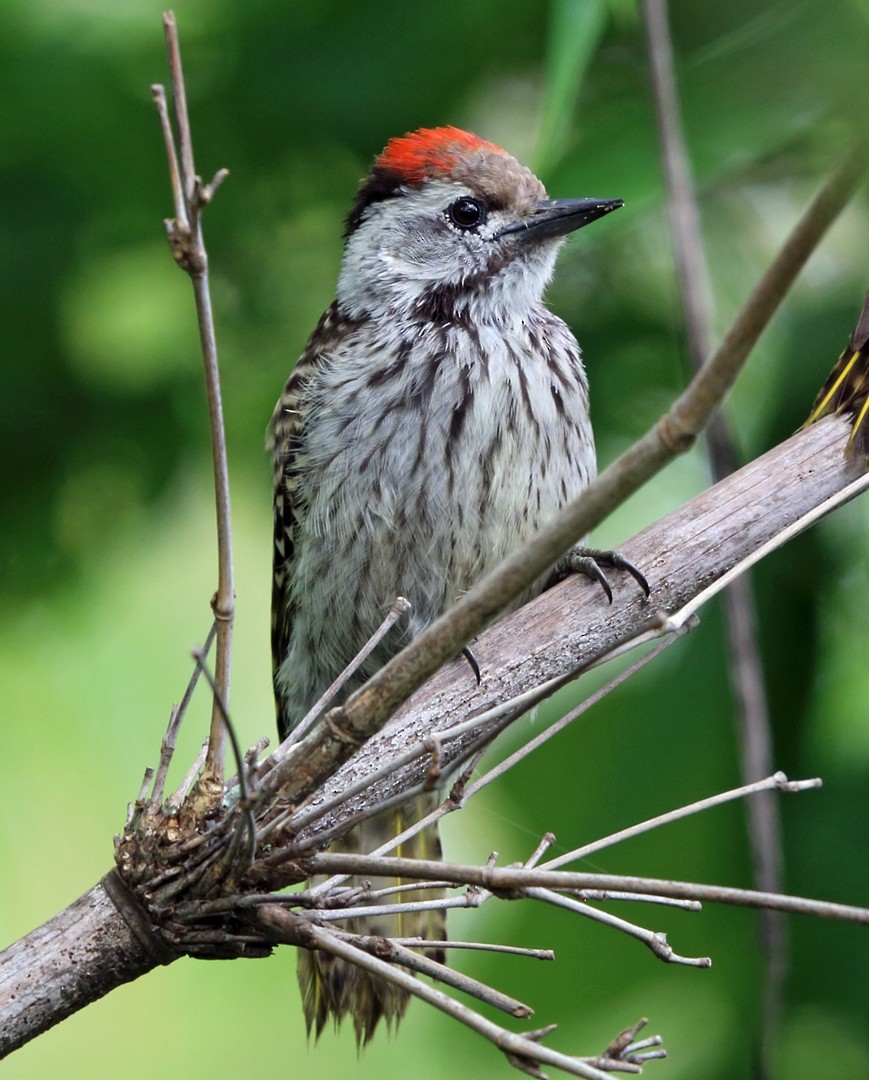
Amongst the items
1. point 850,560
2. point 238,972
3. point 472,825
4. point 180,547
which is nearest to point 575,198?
point 850,560

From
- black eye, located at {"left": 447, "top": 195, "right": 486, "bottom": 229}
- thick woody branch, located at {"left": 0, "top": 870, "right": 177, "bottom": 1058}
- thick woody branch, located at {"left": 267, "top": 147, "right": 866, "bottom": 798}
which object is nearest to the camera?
thick woody branch, located at {"left": 267, "top": 147, "right": 866, "bottom": 798}

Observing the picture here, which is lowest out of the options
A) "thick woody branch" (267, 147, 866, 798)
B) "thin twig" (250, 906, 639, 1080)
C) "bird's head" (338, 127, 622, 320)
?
"thin twig" (250, 906, 639, 1080)

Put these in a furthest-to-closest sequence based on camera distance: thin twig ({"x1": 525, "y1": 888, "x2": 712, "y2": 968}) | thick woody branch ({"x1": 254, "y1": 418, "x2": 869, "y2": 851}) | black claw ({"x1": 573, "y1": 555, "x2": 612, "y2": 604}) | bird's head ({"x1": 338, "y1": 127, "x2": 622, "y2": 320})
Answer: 1. bird's head ({"x1": 338, "y1": 127, "x2": 622, "y2": 320})
2. black claw ({"x1": 573, "y1": 555, "x2": 612, "y2": 604})
3. thick woody branch ({"x1": 254, "y1": 418, "x2": 869, "y2": 851})
4. thin twig ({"x1": 525, "y1": 888, "x2": 712, "y2": 968})

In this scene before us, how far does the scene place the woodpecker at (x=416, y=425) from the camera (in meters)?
2.73

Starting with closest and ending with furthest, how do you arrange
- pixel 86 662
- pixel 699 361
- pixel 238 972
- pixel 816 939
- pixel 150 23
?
pixel 699 361 → pixel 816 939 → pixel 150 23 → pixel 86 662 → pixel 238 972

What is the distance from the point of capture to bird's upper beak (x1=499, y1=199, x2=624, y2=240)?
8.99ft

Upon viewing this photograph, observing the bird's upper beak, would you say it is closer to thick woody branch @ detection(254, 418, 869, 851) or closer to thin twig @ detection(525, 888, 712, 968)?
thick woody branch @ detection(254, 418, 869, 851)

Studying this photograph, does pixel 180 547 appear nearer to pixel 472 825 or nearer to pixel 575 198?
pixel 472 825

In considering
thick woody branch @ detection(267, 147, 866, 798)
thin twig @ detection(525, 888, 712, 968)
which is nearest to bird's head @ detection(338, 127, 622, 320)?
thick woody branch @ detection(267, 147, 866, 798)

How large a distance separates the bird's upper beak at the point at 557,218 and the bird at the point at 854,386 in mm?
781

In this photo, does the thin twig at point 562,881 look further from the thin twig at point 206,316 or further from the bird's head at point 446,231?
the bird's head at point 446,231

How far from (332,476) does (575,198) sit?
2.58ft

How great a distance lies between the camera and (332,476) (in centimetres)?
282

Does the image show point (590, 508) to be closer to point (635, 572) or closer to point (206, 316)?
point (206, 316)
